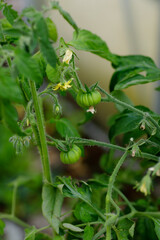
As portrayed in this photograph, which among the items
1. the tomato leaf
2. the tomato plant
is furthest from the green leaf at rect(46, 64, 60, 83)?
the tomato leaf

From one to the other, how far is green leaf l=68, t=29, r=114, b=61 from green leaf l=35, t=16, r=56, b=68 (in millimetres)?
209

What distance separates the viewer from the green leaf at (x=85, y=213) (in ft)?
2.47

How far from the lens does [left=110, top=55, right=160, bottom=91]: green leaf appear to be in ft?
2.75

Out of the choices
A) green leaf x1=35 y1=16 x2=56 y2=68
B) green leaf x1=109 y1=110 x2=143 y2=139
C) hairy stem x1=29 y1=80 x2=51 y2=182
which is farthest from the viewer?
green leaf x1=109 y1=110 x2=143 y2=139

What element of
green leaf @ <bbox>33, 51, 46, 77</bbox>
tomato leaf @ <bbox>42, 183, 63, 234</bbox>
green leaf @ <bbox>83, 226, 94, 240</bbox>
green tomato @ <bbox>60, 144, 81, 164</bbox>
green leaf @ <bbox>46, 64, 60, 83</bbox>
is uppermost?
green leaf @ <bbox>33, 51, 46, 77</bbox>

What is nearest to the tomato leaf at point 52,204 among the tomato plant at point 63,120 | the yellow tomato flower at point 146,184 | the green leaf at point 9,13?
the tomato plant at point 63,120

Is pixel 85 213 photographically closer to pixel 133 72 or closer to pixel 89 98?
pixel 89 98

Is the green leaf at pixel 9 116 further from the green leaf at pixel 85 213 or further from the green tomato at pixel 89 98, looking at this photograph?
the green leaf at pixel 85 213

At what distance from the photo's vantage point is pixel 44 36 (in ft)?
1.72

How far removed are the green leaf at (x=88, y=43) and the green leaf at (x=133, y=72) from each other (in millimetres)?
64

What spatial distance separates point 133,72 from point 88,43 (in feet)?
0.48

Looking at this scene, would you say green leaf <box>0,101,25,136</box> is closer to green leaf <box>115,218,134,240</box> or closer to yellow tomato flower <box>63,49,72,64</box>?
yellow tomato flower <box>63,49,72,64</box>

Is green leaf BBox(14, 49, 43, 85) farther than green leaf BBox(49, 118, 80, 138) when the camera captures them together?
No

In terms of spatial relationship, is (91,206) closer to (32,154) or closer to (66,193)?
(66,193)
